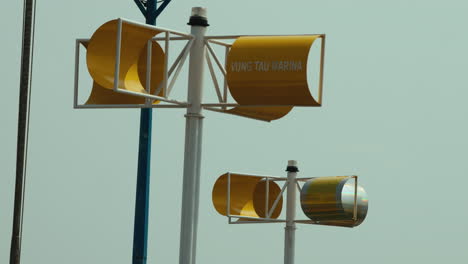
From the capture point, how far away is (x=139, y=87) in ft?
62.2

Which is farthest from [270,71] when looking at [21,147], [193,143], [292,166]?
[292,166]

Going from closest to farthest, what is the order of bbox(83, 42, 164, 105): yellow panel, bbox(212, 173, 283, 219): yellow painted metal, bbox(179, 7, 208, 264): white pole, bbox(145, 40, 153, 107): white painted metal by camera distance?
bbox(145, 40, 153, 107): white painted metal
bbox(179, 7, 208, 264): white pole
bbox(83, 42, 164, 105): yellow panel
bbox(212, 173, 283, 219): yellow painted metal

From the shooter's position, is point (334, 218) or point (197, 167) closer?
point (197, 167)

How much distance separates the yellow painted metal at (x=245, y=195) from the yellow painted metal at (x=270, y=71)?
1047cm

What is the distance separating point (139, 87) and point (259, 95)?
5.30ft

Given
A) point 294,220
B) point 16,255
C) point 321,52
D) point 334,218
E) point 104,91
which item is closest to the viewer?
point 321,52

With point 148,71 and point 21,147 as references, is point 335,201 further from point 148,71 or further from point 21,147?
point 148,71

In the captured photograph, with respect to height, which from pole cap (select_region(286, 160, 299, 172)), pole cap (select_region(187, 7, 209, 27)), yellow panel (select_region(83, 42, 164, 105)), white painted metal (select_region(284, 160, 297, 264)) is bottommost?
white painted metal (select_region(284, 160, 297, 264))

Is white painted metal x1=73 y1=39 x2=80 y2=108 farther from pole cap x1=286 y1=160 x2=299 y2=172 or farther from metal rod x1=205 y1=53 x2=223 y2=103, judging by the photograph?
pole cap x1=286 y1=160 x2=299 y2=172

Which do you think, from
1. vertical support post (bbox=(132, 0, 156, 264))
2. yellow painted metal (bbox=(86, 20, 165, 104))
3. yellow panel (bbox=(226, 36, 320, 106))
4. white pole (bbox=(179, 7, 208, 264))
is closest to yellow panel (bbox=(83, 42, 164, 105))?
yellow painted metal (bbox=(86, 20, 165, 104))

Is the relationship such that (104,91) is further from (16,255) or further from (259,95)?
(16,255)

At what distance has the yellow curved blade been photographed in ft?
61.0

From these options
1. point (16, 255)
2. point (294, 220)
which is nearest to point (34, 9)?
point (16, 255)

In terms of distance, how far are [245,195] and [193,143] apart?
11.1 metres
